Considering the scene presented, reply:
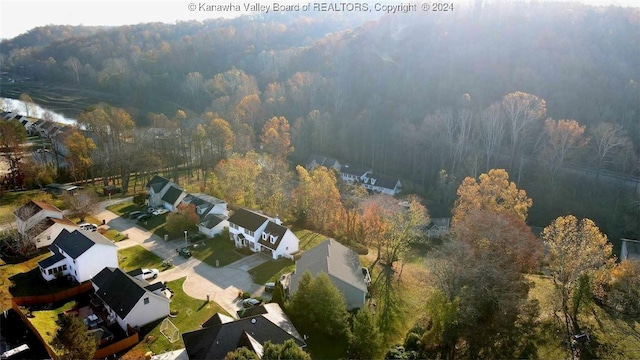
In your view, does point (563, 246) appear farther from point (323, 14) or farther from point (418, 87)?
point (323, 14)

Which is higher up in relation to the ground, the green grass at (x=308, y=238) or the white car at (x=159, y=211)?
the white car at (x=159, y=211)

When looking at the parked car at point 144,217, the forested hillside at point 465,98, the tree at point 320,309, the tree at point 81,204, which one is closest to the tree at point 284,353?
the tree at point 320,309

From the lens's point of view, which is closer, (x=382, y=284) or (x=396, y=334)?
(x=396, y=334)

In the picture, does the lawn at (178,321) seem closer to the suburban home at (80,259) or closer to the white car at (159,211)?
the suburban home at (80,259)

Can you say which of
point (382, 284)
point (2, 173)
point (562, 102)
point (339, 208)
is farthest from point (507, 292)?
point (2, 173)

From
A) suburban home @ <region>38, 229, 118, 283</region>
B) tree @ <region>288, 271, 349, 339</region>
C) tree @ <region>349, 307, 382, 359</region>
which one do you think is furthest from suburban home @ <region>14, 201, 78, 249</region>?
tree @ <region>349, 307, 382, 359</region>

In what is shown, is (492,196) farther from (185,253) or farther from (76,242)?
(76,242)
